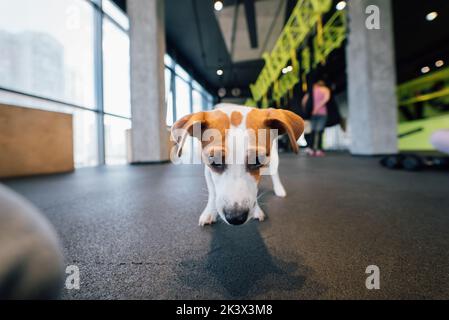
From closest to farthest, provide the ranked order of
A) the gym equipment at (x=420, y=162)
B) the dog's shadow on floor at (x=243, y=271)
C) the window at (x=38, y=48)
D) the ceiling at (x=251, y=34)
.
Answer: the dog's shadow on floor at (x=243, y=271), the gym equipment at (x=420, y=162), the window at (x=38, y=48), the ceiling at (x=251, y=34)

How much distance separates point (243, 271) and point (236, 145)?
434mm

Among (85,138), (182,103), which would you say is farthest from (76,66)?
(182,103)

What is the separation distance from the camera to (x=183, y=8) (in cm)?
586

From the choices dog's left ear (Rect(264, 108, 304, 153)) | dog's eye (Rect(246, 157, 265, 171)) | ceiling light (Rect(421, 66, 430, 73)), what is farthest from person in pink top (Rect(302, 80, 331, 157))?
ceiling light (Rect(421, 66, 430, 73))

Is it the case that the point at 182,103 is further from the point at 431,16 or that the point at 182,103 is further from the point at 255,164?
the point at 431,16

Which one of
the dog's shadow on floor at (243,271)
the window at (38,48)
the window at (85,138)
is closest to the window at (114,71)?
the window at (85,138)

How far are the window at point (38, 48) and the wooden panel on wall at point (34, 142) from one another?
2.06ft

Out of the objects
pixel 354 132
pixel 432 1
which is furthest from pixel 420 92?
pixel 354 132

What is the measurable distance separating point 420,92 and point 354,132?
19.4 ft

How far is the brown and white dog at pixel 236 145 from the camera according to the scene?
0.75m

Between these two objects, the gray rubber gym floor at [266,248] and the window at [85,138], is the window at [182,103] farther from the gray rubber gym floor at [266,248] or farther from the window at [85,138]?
the window at [85,138]

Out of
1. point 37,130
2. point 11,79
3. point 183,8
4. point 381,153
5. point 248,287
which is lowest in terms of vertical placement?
point 248,287

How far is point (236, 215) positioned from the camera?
2.34 ft

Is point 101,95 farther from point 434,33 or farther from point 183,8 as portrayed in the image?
point 434,33
